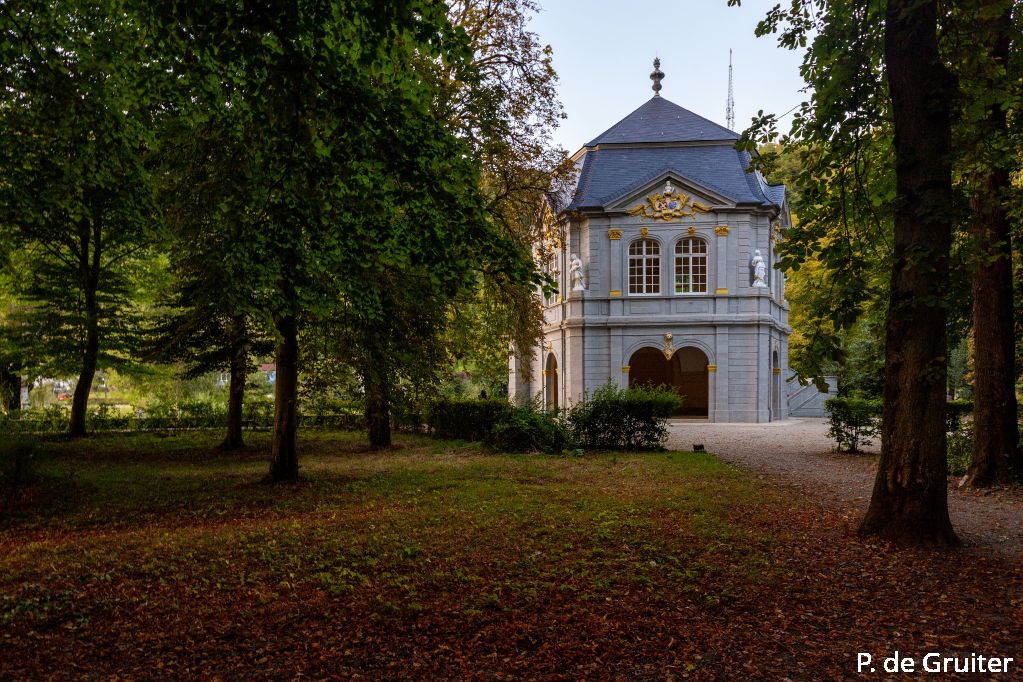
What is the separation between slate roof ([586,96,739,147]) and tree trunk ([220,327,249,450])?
18217 mm

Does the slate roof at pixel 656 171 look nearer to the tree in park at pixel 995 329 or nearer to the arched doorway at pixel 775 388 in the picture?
the arched doorway at pixel 775 388

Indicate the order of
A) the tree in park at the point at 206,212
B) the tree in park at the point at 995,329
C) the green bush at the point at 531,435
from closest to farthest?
1. the tree in park at the point at 206,212
2. the tree in park at the point at 995,329
3. the green bush at the point at 531,435

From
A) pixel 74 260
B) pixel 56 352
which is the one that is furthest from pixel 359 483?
pixel 74 260

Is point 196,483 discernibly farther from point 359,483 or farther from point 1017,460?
point 1017,460

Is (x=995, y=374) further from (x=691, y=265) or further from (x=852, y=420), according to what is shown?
(x=691, y=265)

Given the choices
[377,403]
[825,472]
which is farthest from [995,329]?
[377,403]

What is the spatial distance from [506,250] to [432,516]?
144 inches

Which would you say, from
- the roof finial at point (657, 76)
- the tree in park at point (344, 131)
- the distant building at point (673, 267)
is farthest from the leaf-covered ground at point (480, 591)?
the roof finial at point (657, 76)

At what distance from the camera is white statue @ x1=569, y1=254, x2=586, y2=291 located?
27139mm

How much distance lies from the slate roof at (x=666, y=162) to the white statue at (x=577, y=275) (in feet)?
7.08

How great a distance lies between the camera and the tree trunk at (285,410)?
36.8ft

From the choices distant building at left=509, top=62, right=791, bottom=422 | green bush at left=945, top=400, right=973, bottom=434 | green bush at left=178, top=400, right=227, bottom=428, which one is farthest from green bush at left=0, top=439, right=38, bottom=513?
green bush at left=945, top=400, right=973, bottom=434

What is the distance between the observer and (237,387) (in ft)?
52.1

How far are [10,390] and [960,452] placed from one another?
27713 millimetres
